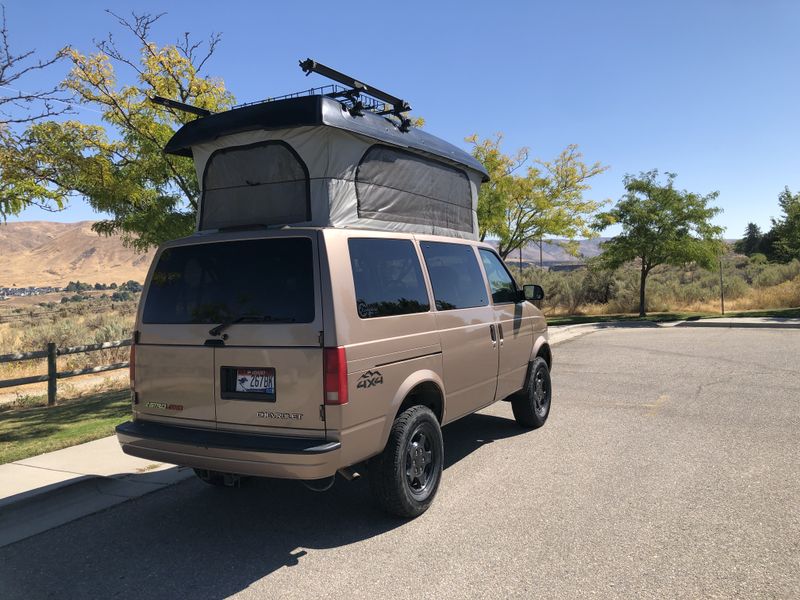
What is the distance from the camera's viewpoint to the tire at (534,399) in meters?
6.61

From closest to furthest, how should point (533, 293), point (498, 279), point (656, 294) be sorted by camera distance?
point (498, 279)
point (533, 293)
point (656, 294)

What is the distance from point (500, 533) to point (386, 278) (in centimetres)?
197

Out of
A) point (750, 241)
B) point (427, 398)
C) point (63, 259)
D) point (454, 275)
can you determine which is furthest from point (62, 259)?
point (427, 398)

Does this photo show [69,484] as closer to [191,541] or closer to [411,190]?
[191,541]

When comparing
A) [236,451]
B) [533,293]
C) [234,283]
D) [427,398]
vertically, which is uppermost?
[234,283]

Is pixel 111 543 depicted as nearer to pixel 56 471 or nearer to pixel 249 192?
pixel 56 471

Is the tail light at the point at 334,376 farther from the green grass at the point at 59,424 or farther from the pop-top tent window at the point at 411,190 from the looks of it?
the green grass at the point at 59,424

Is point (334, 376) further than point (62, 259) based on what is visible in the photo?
No

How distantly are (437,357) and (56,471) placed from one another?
3687 millimetres

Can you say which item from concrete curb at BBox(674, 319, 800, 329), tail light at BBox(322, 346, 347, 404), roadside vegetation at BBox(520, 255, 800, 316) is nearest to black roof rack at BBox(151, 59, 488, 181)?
tail light at BBox(322, 346, 347, 404)

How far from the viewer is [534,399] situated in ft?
22.1

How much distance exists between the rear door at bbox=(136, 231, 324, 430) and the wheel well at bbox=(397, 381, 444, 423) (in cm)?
106

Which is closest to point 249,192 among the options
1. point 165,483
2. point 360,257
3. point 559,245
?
point 360,257

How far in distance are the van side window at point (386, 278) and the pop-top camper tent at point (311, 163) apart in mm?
237
